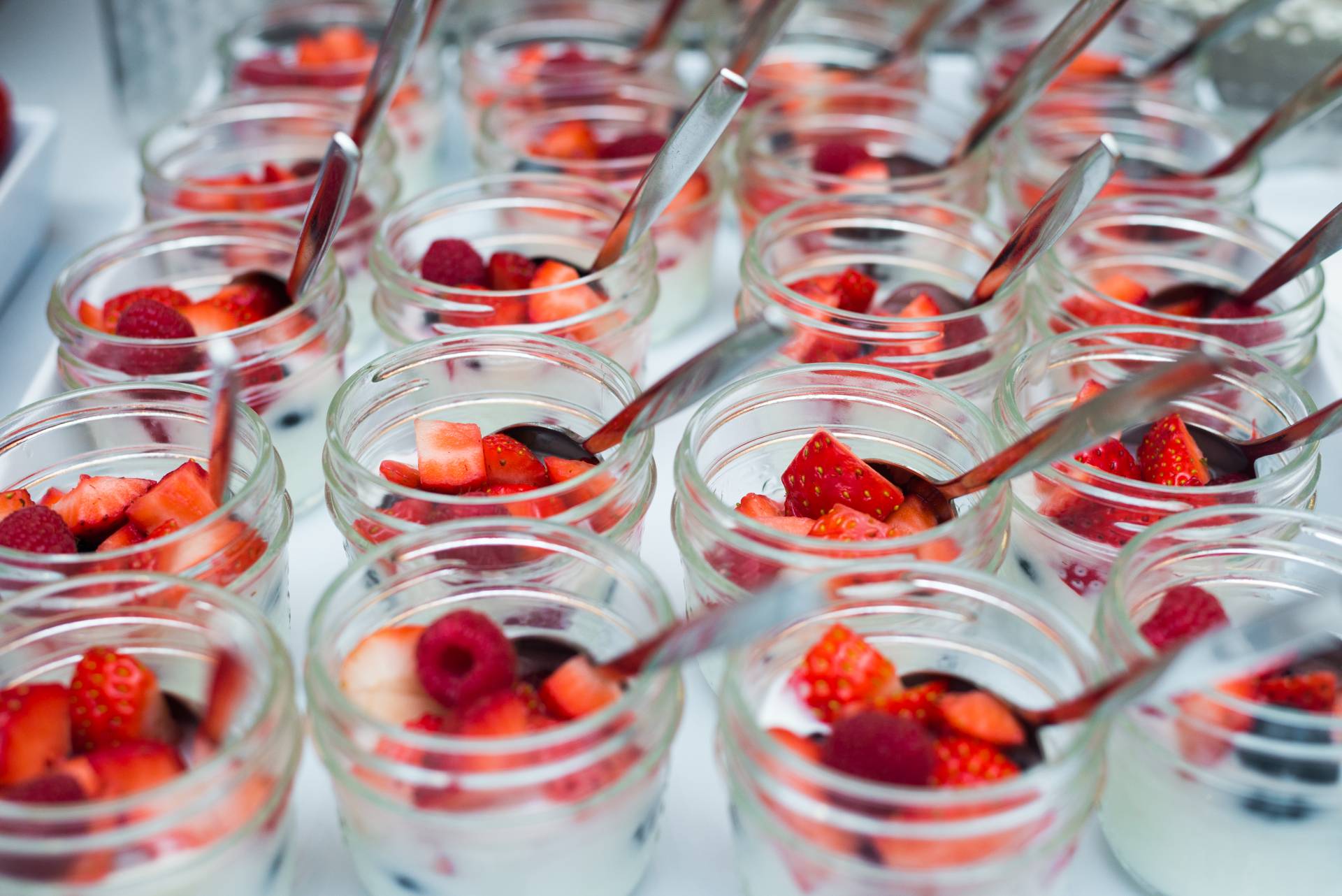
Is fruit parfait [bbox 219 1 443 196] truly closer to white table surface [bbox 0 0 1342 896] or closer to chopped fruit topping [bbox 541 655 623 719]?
white table surface [bbox 0 0 1342 896]

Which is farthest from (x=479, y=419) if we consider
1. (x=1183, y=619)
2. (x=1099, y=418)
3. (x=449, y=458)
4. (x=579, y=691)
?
(x=1183, y=619)

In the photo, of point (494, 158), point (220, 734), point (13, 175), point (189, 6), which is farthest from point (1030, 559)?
point (189, 6)

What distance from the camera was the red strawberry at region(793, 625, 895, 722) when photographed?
120cm

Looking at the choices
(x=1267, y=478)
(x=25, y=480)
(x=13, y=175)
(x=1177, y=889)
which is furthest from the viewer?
(x=13, y=175)

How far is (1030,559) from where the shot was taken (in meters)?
1.54

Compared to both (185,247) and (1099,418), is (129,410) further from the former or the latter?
(1099,418)

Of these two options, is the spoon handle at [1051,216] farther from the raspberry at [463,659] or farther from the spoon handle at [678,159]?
the raspberry at [463,659]

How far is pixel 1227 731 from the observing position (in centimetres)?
113

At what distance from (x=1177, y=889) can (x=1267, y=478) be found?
48 cm

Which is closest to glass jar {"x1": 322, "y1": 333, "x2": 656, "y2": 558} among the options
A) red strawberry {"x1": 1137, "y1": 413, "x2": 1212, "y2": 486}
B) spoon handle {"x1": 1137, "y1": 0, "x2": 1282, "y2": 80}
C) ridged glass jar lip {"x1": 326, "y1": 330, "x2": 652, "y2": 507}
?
ridged glass jar lip {"x1": 326, "y1": 330, "x2": 652, "y2": 507}

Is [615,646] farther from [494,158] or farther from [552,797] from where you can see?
[494,158]

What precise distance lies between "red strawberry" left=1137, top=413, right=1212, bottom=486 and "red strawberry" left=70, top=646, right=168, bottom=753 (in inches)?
44.6

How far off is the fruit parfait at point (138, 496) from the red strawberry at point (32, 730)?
149mm

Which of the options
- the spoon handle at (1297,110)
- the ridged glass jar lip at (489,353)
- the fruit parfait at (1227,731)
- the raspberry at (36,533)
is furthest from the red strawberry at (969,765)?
the spoon handle at (1297,110)
